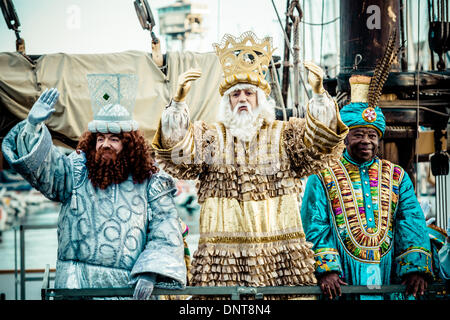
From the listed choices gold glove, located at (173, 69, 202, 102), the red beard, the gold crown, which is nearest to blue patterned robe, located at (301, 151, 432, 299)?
the gold crown

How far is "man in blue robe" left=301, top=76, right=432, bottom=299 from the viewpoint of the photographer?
3.38 metres

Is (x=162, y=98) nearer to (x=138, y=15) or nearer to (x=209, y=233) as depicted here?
(x=138, y=15)

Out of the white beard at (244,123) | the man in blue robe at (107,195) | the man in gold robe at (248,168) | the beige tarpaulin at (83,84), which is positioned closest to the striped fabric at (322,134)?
the man in gold robe at (248,168)

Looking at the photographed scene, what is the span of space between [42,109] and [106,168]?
0.48 meters

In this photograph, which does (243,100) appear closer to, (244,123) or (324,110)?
(244,123)

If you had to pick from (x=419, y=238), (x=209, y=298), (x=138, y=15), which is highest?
(x=138, y=15)

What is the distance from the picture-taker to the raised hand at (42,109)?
2.94 meters

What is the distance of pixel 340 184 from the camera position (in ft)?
11.8

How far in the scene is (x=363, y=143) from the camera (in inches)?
143

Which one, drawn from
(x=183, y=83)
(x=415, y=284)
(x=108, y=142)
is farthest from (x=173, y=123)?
(x=415, y=284)

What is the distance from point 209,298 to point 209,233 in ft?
1.13

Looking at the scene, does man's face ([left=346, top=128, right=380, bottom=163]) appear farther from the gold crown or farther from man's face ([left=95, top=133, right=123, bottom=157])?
man's face ([left=95, top=133, right=123, bottom=157])

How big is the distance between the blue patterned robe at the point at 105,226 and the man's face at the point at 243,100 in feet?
2.14

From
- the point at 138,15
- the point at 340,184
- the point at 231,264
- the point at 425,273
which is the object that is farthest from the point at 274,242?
the point at 138,15
